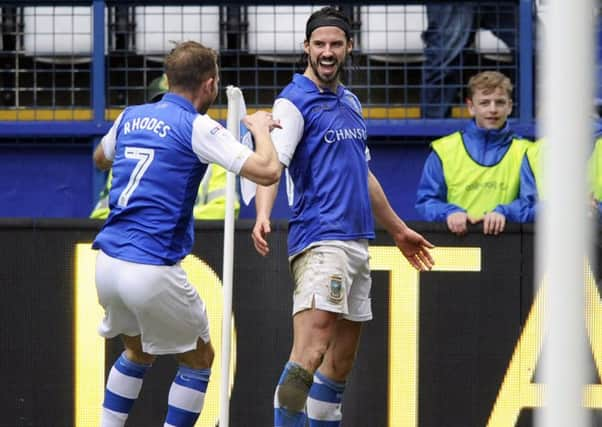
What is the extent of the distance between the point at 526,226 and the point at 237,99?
166cm

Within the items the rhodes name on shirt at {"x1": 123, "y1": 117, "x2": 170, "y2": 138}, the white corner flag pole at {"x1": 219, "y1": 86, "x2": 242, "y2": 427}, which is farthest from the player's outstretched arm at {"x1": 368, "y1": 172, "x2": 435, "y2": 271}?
the rhodes name on shirt at {"x1": 123, "y1": 117, "x2": 170, "y2": 138}

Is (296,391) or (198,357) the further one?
(198,357)

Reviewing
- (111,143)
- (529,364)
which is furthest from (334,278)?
(529,364)

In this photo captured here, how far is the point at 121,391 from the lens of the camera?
6277 mm

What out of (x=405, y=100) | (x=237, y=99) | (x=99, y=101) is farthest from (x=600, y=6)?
(x=99, y=101)

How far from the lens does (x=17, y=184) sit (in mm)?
8984

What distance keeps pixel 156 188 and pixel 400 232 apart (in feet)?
3.89

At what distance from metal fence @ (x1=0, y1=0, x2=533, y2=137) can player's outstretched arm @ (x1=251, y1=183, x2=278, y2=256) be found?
2.78 m

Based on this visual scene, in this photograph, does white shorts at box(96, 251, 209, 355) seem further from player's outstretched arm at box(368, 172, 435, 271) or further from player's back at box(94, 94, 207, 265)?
player's outstretched arm at box(368, 172, 435, 271)

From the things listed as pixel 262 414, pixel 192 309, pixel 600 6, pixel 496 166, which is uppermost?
pixel 600 6

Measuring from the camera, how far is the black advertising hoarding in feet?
23.2

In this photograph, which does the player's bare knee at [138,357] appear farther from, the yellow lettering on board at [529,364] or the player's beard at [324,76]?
the yellow lettering on board at [529,364]

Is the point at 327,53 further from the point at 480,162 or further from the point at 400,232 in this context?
the point at 480,162

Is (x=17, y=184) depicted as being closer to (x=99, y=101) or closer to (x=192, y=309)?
(x=99, y=101)
